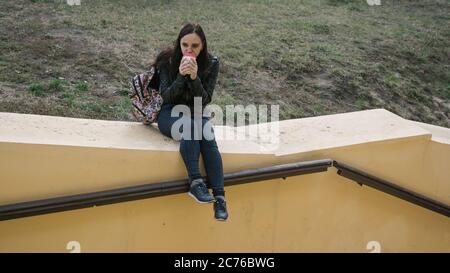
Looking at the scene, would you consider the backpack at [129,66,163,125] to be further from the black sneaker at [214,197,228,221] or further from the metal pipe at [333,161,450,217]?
the metal pipe at [333,161,450,217]

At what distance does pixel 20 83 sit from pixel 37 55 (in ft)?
2.99

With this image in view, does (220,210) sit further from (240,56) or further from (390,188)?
(240,56)

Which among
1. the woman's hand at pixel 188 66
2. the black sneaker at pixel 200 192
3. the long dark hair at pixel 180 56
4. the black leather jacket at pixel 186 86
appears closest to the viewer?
the black sneaker at pixel 200 192

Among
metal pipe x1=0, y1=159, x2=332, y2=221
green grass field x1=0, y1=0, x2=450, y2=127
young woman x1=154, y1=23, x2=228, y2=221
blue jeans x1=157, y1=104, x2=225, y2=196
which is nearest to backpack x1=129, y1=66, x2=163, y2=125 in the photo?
young woman x1=154, y1=23, x2=228, y2=221

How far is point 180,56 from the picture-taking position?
3.81 metres

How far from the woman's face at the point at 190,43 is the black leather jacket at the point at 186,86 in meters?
0.17

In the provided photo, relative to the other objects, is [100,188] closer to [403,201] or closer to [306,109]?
[403,201]

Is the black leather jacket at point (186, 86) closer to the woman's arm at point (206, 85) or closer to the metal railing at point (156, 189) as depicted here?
the woman's arm at point (206, 85)

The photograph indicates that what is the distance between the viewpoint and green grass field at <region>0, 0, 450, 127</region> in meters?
6.22

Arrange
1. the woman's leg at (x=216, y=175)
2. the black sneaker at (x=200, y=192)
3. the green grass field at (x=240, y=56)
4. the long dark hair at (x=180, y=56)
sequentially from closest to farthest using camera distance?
the black sneaker at (x=200, y=192), the woman's leg at (x=216, y=175), the long dark hair at (x=180, y=56), the green grass field at (x=240, y=56)

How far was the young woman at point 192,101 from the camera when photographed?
3393 millimetres

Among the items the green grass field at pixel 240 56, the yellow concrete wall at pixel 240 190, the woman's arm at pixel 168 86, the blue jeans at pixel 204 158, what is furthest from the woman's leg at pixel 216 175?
the green grass field at pixel 240 56
